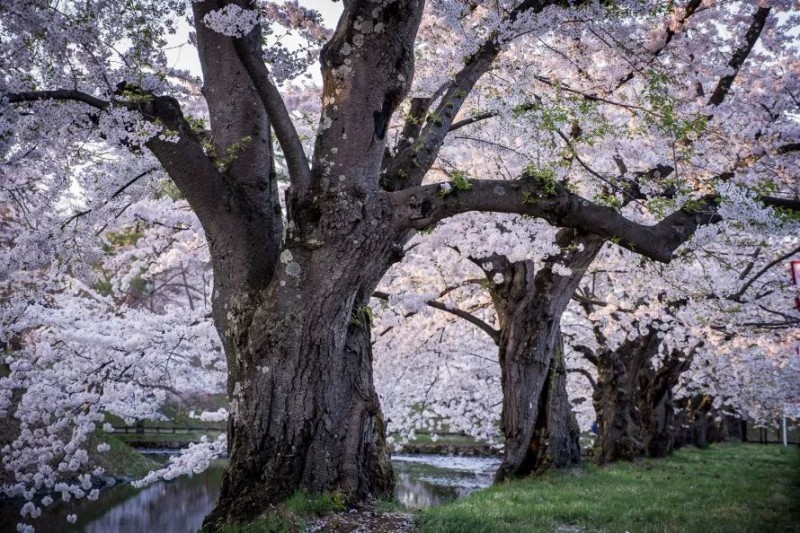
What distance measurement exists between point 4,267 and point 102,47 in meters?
2.88

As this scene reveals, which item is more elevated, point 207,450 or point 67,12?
point 67,12

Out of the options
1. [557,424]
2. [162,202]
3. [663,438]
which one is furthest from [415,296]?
[663,438]

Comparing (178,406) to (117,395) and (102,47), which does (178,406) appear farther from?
(102,47)

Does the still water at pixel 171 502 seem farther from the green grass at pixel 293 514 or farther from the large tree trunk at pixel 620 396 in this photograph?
the green grass at pixel 293 514

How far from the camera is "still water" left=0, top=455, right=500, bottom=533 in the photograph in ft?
44.8

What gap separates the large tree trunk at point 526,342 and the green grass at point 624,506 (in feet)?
2.49

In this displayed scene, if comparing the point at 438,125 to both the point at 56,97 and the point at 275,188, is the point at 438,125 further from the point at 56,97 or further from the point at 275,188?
the point at 56,97

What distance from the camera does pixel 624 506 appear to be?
8.27 metres

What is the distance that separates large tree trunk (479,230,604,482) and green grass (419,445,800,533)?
0.76 metres

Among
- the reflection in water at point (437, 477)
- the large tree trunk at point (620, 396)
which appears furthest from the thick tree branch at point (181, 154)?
the large tree trunk at point (620, 396)

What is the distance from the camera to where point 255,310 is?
17.5 ft

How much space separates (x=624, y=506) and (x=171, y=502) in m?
13.6

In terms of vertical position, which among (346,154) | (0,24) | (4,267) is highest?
(0,24)

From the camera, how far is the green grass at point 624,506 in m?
6.43
